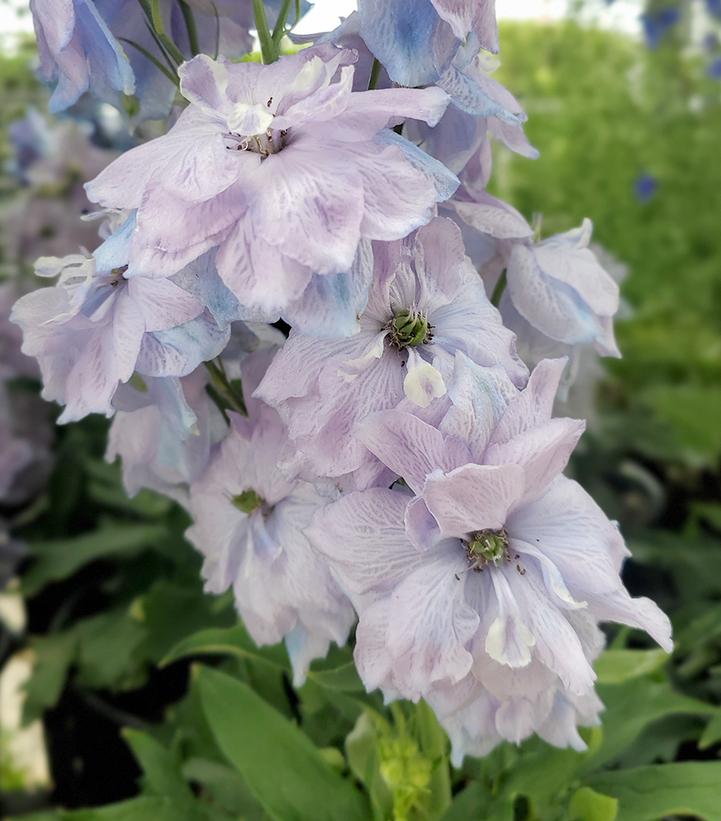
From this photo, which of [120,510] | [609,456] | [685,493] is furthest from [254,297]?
[685,493]

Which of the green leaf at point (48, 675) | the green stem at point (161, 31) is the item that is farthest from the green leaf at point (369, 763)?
the green leaf at point (48, 675)

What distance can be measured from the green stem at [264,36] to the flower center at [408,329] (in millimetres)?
103

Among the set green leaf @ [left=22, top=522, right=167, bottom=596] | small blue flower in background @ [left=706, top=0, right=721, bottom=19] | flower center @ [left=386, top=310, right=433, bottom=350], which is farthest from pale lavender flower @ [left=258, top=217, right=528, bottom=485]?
small blue flower in background @ [left=706, top=0, right=721, bottom=19]

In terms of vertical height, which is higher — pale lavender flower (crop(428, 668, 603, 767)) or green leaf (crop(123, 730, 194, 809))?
pale lavender flower (crop(428, 668, 603, 767))

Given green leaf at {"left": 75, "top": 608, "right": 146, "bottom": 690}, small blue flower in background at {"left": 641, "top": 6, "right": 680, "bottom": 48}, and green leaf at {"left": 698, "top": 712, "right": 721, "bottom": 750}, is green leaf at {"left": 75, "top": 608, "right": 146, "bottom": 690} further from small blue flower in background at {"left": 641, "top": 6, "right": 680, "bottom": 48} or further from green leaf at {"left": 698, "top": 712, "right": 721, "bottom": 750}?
small blue flower in background at {"left": 641, "top": 6, "right": 680, "bottom": 48}

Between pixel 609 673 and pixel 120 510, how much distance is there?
664 mm

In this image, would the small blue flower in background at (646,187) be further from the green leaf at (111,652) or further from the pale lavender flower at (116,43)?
the pale lavender flower at (116,43)

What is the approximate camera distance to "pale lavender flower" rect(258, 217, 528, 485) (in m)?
0.30

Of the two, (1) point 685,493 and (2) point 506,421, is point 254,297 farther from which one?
(1) point 685,493

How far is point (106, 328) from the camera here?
13.2 inches

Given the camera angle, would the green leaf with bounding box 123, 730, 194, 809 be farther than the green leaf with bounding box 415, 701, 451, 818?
Yes

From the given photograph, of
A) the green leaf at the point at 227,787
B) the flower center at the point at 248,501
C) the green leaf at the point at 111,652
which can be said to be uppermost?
the flower center at the point at 248,501

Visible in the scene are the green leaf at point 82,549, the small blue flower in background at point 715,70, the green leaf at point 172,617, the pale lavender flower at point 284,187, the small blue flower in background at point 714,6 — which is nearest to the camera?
the pale lavender flower at point 284,187

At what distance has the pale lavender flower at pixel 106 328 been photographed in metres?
0.32
